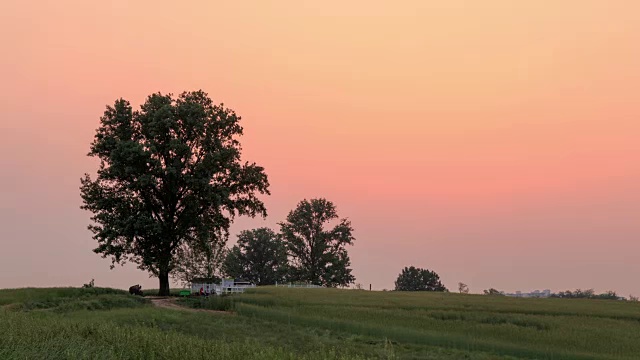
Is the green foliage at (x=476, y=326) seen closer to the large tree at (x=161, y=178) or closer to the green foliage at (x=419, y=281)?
the large tree at (x=161, y=178)

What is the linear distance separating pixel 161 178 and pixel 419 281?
121186 mm

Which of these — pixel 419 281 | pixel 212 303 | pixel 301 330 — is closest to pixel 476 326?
pixel 301 330

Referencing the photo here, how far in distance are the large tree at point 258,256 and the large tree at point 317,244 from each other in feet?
47.2

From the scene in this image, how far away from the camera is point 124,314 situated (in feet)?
100

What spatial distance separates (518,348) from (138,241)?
124ft

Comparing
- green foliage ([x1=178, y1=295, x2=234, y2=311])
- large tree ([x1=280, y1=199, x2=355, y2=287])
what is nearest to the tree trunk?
green foliage ([x1=178, y1=295, x2=234, y2=311])

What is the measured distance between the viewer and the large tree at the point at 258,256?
124 metres

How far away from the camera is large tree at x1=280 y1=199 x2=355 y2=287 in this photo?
10788 centimetres

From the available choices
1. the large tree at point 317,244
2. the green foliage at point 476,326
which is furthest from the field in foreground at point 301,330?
the large tree at point 317,244

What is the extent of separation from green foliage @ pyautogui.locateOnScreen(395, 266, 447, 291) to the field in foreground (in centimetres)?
11575

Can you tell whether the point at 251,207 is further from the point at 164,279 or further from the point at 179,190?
the point at 164,279

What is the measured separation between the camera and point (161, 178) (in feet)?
167

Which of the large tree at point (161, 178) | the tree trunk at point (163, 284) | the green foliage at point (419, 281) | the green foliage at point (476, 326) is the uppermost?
the large tree at point (161, 178)

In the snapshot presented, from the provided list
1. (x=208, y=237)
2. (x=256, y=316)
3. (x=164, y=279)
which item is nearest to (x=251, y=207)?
(x=208, y=237)
